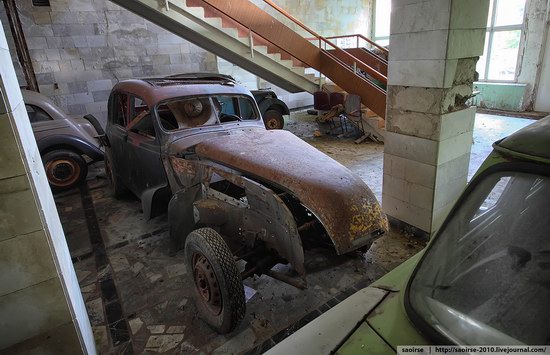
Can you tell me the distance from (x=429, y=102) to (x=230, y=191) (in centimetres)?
224

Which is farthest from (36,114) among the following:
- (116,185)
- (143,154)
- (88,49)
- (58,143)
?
(88,49)

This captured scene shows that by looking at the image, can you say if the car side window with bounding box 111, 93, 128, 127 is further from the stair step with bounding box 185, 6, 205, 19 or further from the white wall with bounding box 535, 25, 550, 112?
the white wall with bounding box 535, 25, 550, 112

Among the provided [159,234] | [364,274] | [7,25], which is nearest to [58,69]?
[7,25]

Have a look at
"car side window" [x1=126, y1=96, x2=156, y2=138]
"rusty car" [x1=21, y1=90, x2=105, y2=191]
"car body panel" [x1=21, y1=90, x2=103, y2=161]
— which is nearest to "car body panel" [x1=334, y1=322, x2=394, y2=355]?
"car side window" [x1=126, y1=96, x2=156, y2=138]

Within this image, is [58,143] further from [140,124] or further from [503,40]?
[503,40]

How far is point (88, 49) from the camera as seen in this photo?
26.5 ft

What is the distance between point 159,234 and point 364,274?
2.49m

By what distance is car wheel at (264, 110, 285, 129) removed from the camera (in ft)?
27.6

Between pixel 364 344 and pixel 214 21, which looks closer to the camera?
pixel 364 344

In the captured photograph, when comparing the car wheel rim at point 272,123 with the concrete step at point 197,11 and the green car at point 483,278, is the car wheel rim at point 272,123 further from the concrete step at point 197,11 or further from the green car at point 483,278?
the green car at point 483,278

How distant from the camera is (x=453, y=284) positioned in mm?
1211

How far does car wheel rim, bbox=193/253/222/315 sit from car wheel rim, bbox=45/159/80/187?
3.97m

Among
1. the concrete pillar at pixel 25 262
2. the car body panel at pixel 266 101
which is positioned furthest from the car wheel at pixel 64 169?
the concrete pillar at pixel 25 262

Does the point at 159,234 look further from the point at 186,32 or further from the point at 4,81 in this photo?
the point at 186,32
